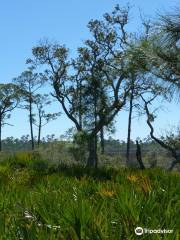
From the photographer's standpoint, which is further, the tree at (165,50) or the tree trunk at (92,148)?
the tree trunk at (92,148)

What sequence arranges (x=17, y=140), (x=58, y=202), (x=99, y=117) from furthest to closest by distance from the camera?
(x=17, y=140) → (x=99, y=117) → (x=58, y=202)

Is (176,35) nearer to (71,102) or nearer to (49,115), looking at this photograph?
(71,102)

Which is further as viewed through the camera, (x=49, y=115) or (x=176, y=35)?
(x=49, y=115)

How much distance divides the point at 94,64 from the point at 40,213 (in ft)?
134

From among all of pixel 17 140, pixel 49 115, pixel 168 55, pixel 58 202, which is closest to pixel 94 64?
pixel 49 115

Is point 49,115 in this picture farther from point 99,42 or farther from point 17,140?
point 17,140

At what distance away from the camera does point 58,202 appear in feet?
15.5

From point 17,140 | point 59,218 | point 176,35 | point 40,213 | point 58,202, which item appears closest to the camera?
point 59,218

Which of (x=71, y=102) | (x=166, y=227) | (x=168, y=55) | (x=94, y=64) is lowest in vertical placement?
(x=166, y=227)

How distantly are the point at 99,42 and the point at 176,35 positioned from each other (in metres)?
30.4

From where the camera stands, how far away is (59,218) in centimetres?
407

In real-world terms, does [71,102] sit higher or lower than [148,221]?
higher

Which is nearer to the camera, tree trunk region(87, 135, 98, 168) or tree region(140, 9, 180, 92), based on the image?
tree region(140, 9, 180, 92)

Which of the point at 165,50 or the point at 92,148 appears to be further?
the point at 92,148
